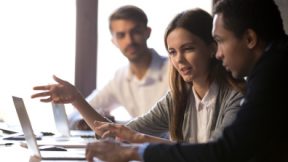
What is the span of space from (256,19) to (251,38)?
0.05 meters

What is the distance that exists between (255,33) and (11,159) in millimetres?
843

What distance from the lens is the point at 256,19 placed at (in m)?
1.34

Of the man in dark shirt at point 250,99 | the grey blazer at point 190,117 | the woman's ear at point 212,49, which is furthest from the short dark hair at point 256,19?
the woman's ear at point 212,49

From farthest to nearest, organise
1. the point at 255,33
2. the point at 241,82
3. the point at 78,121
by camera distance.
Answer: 1. the point at 78,121
2. the point at 241,82
3. the point at 255,33

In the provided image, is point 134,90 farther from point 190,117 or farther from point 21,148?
point 21,148

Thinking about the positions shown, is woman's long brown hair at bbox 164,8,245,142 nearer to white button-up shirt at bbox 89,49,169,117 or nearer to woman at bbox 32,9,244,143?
woman at bbox 32,9,244,143

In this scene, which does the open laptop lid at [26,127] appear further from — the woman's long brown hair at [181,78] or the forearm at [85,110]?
the woman's long brown hair at [181,78]

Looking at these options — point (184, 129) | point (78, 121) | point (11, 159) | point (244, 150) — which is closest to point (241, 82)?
point (184, 129)

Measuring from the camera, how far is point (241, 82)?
183 centimetres

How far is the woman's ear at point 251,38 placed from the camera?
135 cm

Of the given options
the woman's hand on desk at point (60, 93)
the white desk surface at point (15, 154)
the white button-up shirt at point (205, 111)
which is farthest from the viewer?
the woman's hand on desk at point (60, 93)

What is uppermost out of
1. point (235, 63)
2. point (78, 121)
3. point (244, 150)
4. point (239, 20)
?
point (239, 20)

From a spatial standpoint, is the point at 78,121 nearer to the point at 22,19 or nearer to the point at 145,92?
the point at 145,92

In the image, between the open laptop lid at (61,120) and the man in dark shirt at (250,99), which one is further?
the open laptop lid at (61,120)
